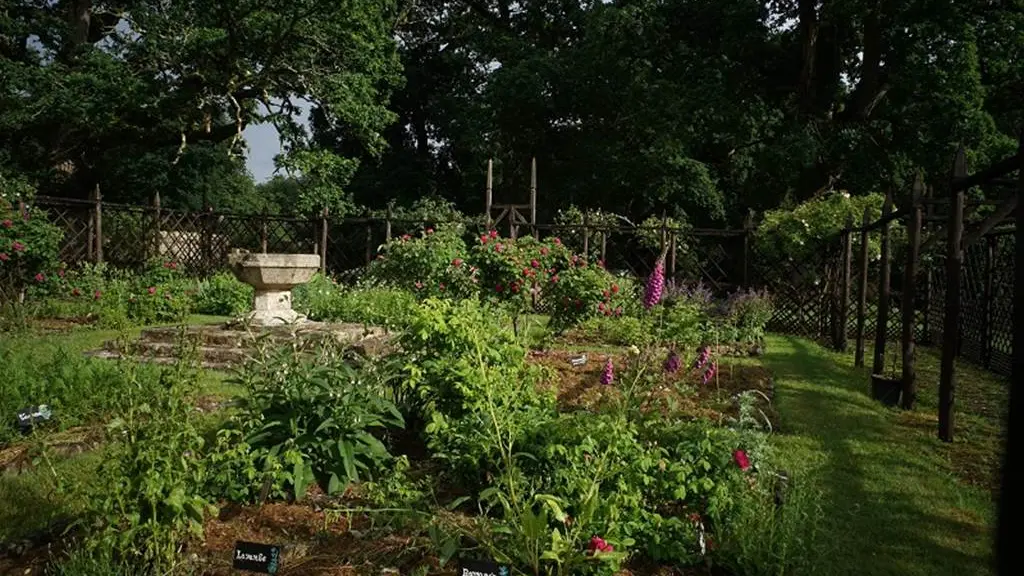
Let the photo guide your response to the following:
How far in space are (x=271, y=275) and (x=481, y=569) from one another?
6433mm

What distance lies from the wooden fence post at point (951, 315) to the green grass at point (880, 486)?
265 mm

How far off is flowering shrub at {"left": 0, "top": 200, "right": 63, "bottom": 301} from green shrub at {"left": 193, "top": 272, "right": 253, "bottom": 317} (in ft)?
7.47

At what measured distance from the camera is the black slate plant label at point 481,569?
96.2 inches

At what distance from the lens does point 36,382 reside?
491 centimetres

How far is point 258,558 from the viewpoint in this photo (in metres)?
2.58

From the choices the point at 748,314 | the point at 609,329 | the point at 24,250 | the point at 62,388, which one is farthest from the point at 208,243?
the point at 62,388

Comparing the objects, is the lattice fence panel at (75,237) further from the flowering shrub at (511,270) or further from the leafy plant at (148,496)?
the leafy plant at (148,496)

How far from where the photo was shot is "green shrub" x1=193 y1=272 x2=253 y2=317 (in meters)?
12.3

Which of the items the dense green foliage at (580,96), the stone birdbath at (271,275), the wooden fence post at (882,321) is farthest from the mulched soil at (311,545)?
the dense green foliage at (580,96)

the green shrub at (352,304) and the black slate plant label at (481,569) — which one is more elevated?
A: the green shrub at (352,304)

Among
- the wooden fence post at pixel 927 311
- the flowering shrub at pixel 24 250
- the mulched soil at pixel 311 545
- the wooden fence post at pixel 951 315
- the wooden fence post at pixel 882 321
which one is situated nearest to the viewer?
the mulched soil at pixel 311 545

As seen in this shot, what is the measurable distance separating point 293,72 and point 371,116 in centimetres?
231

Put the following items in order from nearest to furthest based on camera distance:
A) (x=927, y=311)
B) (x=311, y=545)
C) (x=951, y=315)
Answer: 1. (x=311, y=545)
2. (x=951, y=315)
3. (x=927, y=311)

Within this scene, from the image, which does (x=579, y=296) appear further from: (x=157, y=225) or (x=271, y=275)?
(x=157, y=225)
